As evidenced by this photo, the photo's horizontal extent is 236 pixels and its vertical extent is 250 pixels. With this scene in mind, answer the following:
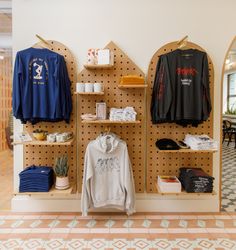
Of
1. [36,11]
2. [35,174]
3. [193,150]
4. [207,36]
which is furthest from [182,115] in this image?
[36,11]

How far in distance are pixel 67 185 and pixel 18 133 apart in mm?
831

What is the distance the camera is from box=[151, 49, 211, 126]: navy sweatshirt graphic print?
2748mm

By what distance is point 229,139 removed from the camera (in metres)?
8.49

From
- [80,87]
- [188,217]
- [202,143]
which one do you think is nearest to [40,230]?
[80,87]

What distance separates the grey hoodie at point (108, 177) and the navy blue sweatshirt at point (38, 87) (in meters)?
0.57

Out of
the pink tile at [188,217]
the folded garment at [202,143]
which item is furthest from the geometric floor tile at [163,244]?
the folded garment at [202,143]

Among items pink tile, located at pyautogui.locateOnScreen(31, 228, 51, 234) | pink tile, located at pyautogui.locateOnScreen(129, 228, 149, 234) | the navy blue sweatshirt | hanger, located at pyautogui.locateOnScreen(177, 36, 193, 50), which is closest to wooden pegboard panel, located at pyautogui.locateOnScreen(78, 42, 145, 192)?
the navy blue sweatshirt

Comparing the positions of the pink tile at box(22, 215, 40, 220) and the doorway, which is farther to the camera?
the doorway

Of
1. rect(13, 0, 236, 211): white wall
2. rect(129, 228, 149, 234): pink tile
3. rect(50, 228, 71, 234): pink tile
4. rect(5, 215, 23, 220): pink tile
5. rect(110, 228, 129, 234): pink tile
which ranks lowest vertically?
rect(50, 228, 71, 234): pink tile

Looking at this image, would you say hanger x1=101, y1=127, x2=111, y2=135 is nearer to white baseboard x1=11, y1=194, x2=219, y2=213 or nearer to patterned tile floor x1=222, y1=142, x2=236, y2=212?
white baseboard x1=11, y1=194, x2=219, y2=213

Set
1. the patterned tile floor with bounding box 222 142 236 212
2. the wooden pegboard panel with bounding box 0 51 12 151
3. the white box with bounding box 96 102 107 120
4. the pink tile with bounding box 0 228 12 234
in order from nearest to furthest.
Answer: the pink tile with bounding box 0 228 12 234
the white box with bounding box 96 102 107 120
the patterned tile floor with bounding box 222 142 236 212
the wooden pegboard panel with bounding box 0 51 12 151

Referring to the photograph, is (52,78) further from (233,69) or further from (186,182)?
(233,69)

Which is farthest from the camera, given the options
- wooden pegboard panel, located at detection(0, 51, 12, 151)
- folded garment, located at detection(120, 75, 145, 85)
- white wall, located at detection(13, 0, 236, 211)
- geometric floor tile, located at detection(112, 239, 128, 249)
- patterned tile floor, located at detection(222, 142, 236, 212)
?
wooden pegboard panel, located at detection(0, 51, 12, 151)

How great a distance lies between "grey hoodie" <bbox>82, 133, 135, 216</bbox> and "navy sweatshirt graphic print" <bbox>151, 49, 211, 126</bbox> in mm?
598
